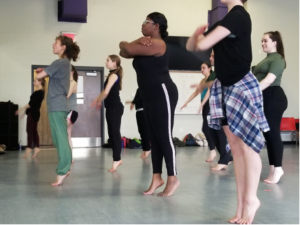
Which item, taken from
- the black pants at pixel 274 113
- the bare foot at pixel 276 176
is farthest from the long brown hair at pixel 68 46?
the bare foot at pixel 276 176

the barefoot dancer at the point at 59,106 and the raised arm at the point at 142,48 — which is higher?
the raised arm at the point at 142,48

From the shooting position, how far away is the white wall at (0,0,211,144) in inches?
341

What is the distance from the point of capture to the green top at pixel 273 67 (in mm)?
3512

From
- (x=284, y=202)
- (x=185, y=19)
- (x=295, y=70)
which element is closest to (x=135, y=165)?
(x=284, y=202)

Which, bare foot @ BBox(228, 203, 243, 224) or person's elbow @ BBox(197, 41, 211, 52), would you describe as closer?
person's elbow @ BBox(197, 41, 211, 52)

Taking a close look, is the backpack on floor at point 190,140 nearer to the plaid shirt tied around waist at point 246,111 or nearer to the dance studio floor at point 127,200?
the dance studio floor at point 127,200

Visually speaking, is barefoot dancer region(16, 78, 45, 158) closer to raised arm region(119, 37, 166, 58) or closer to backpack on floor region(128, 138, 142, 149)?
backpack on floor region(128, 138, 142, 149)

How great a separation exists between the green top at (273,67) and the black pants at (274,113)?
95 mm

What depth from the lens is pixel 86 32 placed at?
9102 mm

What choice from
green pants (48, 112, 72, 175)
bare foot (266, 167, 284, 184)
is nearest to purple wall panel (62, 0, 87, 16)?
green pants (48, 112, 72, 175)

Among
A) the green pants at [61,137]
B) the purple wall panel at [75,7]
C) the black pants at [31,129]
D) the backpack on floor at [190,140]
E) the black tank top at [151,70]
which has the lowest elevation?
the backpack on floor at [190,140]

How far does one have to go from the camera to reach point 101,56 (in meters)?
9.20

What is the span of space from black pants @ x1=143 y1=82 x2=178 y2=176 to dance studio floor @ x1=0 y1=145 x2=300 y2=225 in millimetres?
368

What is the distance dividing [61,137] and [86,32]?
19.4 feet
